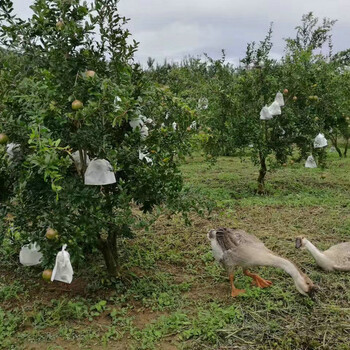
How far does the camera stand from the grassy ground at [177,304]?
294cm

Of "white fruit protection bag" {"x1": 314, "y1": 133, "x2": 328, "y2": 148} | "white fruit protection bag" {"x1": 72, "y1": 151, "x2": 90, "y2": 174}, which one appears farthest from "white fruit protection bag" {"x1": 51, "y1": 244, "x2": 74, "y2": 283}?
"white fruit protection bag" {"x1": 314, "y1": 133, "x2": 328, "y2": 148}

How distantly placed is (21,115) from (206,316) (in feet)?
6.43

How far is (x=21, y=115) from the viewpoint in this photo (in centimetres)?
295

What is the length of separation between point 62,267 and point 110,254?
83 cm

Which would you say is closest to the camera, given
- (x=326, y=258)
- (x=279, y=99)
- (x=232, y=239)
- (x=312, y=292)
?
(x=312, y=292)

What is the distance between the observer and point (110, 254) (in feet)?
11.8

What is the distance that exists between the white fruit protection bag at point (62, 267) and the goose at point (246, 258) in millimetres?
1263

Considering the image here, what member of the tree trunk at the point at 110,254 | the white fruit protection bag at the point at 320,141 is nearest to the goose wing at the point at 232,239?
the tree trunk at the point at 110,254

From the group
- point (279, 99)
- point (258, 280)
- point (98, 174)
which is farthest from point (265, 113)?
point (98, 174)

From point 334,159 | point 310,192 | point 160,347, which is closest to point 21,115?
point 160,347

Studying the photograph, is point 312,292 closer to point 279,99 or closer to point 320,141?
point 279,99

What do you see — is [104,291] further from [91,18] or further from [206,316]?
[91,18]

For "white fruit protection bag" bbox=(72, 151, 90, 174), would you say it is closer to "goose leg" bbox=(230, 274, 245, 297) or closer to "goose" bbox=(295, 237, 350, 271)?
"goose leg" bbox=(230, 274, 245, 297)

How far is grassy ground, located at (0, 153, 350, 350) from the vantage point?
9.64 feet
